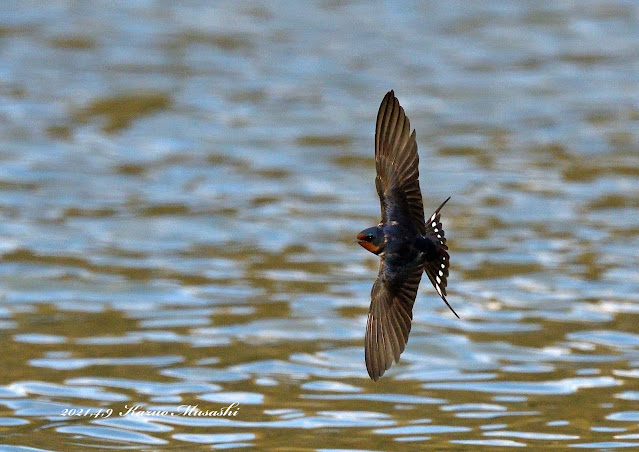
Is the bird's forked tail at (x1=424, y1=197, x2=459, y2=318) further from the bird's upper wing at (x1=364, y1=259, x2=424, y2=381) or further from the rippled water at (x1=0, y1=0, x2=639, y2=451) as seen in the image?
the rippled water at (x1=0, y1=0, x2=639, y2=451)

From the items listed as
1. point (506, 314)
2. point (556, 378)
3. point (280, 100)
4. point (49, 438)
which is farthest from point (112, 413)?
point (280, 100)

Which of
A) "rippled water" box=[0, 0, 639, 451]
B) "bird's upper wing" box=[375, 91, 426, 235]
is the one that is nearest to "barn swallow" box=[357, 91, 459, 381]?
"bird's upper wing" box=[375, 91, 426, 235]

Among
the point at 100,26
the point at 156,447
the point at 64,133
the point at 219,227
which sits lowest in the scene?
the point at 156,447

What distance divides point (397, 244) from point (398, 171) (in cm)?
26

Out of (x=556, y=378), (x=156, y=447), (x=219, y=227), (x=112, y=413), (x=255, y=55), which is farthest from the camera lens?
(x=255, y=55)

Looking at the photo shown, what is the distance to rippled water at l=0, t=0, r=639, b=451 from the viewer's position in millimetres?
5812

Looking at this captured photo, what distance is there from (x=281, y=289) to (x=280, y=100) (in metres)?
5.11

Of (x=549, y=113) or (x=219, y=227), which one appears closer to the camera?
(x=219, y=227)

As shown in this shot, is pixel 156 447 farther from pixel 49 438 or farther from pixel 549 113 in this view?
pixel 549 113

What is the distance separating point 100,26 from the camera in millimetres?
15023

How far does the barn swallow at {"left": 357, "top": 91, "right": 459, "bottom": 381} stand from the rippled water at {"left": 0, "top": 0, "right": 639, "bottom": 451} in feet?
3.08

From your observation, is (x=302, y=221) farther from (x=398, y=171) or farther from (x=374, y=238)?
(x=374, y=238)

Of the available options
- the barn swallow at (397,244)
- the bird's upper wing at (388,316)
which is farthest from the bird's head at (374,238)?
the bird's upper wing at (388,316)

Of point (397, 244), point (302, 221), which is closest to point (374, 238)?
point (397, 244)
